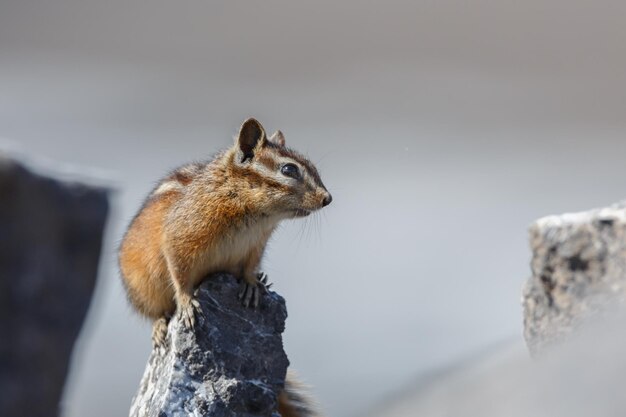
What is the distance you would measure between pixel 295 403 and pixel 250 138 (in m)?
1.33

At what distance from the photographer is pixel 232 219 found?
553 centimetres

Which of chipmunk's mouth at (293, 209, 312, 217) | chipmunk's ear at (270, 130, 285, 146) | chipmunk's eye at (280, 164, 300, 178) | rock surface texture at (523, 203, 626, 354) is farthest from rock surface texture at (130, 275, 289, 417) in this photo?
rock surface texture at (523, 203, 626, 354)

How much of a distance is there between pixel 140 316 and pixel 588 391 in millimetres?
2809

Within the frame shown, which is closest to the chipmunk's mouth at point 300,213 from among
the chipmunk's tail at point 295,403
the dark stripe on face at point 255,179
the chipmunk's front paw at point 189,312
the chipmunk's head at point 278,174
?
the chipmunk's head at point 278,174

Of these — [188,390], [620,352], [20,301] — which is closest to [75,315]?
[20,301]

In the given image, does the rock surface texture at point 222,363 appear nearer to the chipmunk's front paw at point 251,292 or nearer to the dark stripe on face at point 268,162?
the chipmunk's front paw at point 251,292

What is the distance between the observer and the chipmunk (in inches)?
215

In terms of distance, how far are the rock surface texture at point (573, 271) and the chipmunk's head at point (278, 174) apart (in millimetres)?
1066

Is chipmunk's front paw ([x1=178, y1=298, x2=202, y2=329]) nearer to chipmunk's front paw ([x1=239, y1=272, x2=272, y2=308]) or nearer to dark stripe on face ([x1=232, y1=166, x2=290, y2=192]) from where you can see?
chipmunk's front paw ([x1=239, y1=272, x2=272, y2=308])

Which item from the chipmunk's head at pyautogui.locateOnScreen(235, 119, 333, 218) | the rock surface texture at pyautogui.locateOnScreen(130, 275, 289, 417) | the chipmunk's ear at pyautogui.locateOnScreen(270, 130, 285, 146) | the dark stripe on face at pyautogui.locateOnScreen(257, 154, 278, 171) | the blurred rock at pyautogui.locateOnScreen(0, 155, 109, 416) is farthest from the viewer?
the blurred rock at pyautogui.locateOnScreen(0, 155, 109, 416)

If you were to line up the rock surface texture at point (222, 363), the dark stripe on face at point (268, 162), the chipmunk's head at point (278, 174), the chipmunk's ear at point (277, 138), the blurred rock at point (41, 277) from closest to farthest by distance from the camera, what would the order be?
the rock surface texture at point (222, 363)
the chipmunk's head at point (278, 174)
the dark stripe on face at point (268, 162)
the chipmunk's ear at point (277, 138)
the blurred rock at point (41, 277)

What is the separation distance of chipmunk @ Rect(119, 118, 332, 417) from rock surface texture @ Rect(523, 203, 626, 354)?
1.07m

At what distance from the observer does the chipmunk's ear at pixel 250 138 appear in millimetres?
5625

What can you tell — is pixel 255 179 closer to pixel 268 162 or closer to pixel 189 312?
pixel 268 162
